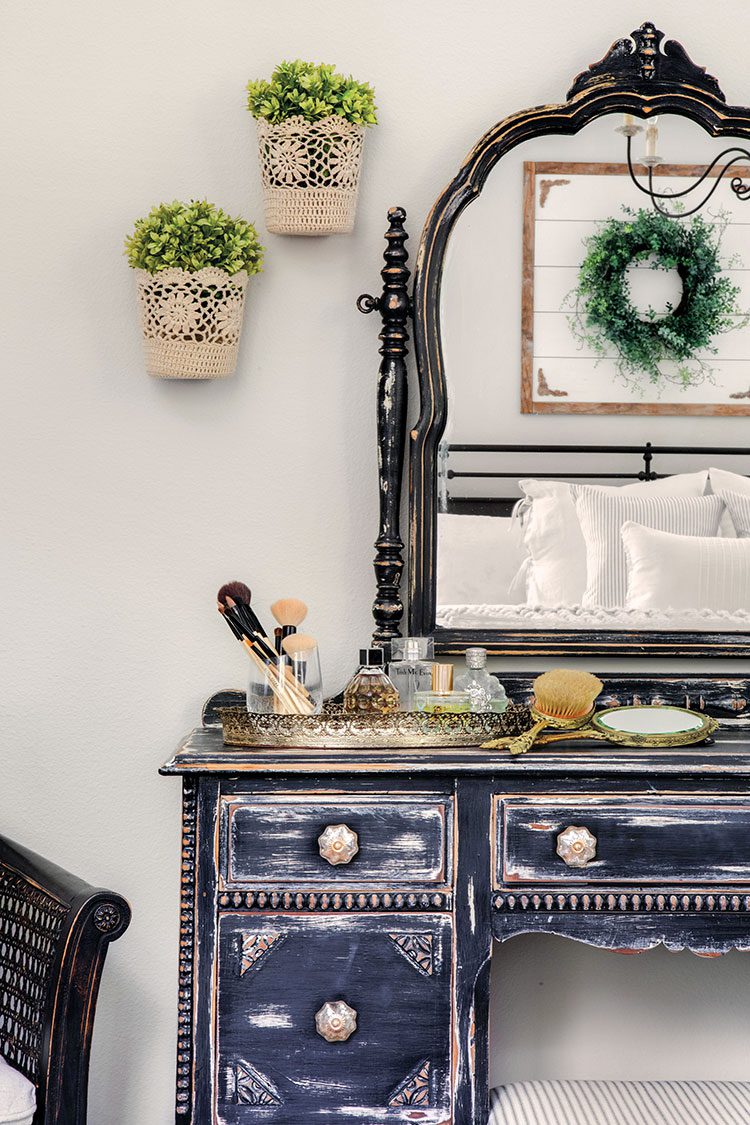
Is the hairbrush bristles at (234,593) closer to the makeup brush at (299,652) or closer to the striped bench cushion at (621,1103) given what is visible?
the makeup brush at (299,652)

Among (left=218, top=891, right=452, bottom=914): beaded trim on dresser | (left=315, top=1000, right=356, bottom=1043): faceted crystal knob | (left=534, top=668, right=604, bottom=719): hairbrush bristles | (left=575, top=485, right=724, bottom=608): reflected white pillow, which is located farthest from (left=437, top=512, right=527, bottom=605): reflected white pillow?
(left=315, top=1000, right=356, bottom=1043): faceted crystal knob

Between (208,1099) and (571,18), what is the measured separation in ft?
6.41

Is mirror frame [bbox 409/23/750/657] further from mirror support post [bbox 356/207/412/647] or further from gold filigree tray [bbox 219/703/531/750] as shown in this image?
gold filigree tray [bbox 219/703/531/750]

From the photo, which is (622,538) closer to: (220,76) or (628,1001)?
(628,1001)

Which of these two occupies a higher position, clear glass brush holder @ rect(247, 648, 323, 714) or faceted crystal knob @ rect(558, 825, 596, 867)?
clear glass brush holder @ rect(247, 648, 323, 714)

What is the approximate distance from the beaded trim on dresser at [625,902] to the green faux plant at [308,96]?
133 cm

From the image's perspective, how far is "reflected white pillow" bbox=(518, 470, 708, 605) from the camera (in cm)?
204

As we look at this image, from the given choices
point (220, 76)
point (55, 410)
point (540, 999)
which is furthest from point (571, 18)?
point (540, 999)

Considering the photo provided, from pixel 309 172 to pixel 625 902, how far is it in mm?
1315

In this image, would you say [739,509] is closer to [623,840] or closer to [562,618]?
[562,618]

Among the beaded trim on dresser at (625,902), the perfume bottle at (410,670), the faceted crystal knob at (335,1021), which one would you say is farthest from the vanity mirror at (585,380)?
the faceted crystal knob at (335,1021)

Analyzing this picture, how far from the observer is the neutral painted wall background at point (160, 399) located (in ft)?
6.98

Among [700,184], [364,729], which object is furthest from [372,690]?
[700,184]

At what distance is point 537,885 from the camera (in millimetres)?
1705
